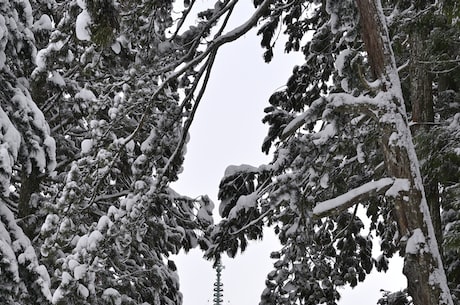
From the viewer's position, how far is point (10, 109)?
7.53m

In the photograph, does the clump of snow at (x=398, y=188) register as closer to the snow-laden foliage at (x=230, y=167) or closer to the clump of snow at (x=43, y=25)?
the snow-laden foliage at (x=230, y=167)

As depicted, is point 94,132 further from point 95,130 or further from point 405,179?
point 405,179

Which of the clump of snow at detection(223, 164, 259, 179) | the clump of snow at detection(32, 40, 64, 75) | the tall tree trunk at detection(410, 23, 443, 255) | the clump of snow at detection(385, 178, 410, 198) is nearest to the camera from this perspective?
the clump of snow at detection(385, 178, 410, 198)

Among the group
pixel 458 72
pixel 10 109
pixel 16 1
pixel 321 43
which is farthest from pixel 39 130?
pixel 458 72

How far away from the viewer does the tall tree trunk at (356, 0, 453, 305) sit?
4117 mm

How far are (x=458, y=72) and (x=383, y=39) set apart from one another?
9.42 ft

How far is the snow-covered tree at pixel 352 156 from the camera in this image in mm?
4336

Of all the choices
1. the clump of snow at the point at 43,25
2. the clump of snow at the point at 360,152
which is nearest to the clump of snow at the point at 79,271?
the clump of snow at the point at 360,152

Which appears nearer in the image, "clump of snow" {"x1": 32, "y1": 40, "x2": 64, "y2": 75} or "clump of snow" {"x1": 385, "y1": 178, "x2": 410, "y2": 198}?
"clump of snow" {"x1": 385, "y1": 178, "x2": 410, "y2": 198}

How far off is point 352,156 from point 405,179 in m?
3.40

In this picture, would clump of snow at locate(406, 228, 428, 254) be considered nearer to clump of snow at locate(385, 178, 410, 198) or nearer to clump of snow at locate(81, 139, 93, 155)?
clump of snow at locate(385, 178, 410, 198)

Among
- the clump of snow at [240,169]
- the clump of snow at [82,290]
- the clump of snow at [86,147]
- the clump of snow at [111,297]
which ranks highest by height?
the clump of snow at [240,169]

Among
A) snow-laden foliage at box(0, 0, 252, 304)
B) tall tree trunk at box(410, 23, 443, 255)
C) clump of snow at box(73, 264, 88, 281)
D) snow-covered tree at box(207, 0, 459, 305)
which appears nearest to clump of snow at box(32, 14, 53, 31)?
snow-laden foliage at box(0, 0, 252, 304)

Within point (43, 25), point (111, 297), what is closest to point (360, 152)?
point (111, 297)
